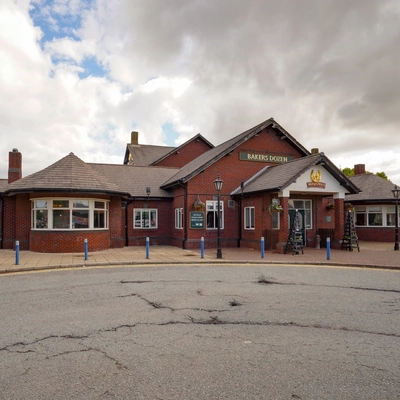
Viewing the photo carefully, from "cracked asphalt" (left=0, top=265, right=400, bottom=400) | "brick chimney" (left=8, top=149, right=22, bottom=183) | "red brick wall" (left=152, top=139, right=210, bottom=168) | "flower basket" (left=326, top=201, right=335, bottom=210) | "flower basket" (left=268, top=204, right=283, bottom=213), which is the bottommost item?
"cracked asphalt" (left=0, top=265, right=400, bottom=400)

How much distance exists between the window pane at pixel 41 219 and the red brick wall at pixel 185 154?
1985 centimetres

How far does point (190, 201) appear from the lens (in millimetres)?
21781

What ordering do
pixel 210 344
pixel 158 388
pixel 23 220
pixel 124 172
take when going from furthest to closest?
pixel 124 172, pixel 23 220, pixel 210 344, pixel 158 388

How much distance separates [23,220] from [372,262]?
685 inches

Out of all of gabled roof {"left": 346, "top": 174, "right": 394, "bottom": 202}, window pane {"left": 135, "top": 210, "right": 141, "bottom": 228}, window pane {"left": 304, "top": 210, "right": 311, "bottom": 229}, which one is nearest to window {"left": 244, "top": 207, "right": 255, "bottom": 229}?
window pane {"left": 304, "top": 210, "right": 311, "bottom": 229}

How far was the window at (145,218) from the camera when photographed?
79.9 ft

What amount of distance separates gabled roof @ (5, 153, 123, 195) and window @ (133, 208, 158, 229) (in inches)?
163

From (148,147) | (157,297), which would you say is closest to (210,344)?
(157,297)

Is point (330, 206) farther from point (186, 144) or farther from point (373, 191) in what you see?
point (186, 144)

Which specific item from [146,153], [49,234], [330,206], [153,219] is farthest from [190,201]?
[146,153]

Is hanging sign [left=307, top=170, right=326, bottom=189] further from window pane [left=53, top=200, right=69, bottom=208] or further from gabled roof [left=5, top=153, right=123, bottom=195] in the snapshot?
window pane [left=53, top=200, right=69, bottom=208]

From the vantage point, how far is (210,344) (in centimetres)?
553

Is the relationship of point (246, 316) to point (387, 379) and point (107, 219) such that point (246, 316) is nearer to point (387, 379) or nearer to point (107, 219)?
point (387, 379)

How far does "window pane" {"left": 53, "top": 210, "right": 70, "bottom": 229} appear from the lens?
18.9 metres
